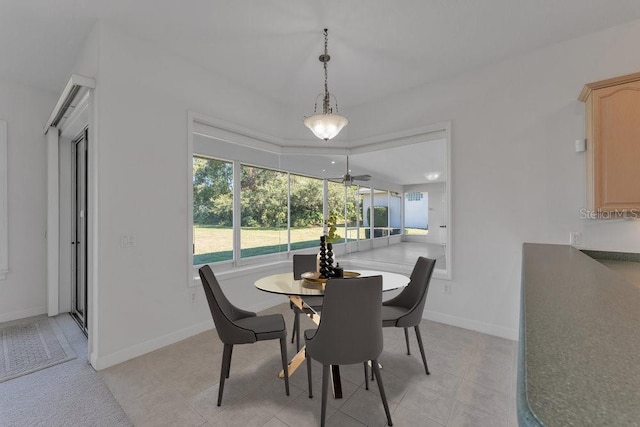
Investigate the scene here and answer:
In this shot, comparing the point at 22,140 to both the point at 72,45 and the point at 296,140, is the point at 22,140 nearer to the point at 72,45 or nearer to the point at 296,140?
the point at 72,45

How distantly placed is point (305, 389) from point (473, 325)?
2.20m

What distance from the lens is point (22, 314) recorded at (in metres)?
3.61

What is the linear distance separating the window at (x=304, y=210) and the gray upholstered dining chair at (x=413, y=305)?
2328mm

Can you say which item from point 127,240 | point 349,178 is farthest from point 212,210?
point 349,178

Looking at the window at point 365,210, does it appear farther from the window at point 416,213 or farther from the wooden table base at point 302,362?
the wooden table base at point 302,362

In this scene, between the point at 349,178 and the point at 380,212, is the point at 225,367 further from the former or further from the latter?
the point at 380,212

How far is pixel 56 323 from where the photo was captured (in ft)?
11.3

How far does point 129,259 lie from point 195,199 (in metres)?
0.97

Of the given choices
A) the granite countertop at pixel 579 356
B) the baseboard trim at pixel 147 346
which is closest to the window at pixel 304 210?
the baseboard trim at pixel 147 346

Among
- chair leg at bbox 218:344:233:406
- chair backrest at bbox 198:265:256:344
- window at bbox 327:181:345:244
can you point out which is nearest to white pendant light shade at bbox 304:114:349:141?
chair backrest at bbox 198:265:256:344

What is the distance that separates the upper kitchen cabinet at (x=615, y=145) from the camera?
7.47 ft

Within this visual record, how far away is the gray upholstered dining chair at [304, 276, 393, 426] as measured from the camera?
1.70 metres

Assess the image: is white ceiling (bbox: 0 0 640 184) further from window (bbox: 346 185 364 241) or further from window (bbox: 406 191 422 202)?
window (bbox: 346 185 364 241)

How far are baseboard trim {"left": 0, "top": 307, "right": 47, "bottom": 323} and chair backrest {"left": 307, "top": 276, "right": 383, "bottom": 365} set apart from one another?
413 centimetres
